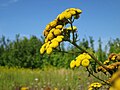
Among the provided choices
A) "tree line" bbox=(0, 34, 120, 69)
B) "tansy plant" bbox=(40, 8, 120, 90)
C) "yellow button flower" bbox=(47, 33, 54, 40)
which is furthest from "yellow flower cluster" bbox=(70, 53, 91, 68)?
"tree line" bbox=(0, 34, 120, 69)

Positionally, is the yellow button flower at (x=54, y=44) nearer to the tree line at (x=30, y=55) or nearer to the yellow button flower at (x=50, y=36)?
the yellow button flower at (x=50, y=36)

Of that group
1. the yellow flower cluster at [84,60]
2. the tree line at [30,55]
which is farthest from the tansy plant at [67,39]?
the tree line at [30,55]

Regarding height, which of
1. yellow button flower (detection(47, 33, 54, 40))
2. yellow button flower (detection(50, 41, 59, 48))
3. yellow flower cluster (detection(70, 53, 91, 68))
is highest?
yellow button flower (detection(47, 33, 54, 40))

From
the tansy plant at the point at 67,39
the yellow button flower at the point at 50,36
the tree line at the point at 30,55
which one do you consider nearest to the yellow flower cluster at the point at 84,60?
the tansy plant at the point at 67,39

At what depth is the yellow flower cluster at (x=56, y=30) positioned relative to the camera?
226 centimetres

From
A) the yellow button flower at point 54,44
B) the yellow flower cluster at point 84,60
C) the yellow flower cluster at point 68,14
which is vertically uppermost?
the yellow flower cluster at point 68,14

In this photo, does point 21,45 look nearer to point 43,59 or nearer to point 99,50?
point 43,59

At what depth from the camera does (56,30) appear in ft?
7.64

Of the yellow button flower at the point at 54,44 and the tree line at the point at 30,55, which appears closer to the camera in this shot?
the yellow button flower at the point at 54,44

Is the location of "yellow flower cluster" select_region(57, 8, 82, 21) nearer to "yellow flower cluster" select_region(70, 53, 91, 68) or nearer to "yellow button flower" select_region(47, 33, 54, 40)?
"yellow button flower" select_region(47, 33, 54, 40)

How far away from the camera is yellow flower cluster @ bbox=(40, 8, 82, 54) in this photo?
226cm

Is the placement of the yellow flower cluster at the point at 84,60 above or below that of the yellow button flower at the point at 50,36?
below

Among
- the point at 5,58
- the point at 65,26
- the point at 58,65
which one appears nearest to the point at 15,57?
the point at 5,58

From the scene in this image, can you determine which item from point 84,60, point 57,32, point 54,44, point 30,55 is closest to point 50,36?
point 57,32
